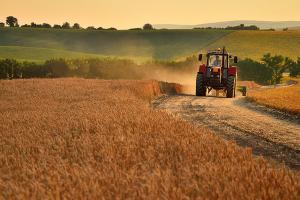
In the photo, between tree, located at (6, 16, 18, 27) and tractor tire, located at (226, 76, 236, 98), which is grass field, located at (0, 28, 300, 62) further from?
tractor tire, located at (226, 76, 236, 98)

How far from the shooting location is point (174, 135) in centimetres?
899

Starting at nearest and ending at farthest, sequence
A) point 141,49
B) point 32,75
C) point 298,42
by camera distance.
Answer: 1. point 32,75
2. point 298,42
3. point 141,49

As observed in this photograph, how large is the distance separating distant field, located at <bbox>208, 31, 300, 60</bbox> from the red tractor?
7556cm

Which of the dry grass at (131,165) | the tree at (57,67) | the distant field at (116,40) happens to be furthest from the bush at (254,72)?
the dry grass at (131,165)

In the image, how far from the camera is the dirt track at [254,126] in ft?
36.7

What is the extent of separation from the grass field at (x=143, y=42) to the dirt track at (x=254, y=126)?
3304 inches

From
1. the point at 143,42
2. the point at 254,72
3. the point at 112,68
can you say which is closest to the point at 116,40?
the point at 143,42

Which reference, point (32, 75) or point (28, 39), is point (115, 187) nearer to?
point (32, 75)

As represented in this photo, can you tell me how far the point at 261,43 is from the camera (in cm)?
11675

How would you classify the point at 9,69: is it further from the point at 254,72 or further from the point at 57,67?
the point at 254,72

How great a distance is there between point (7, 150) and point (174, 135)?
2.76 metres

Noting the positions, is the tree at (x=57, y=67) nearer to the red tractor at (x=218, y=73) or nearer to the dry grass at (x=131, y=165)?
the red tractor at (x=218, y=73)

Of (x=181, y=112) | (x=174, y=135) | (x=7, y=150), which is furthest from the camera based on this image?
(x=181, y=112)

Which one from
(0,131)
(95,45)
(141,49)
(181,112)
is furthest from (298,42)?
(0,131)
